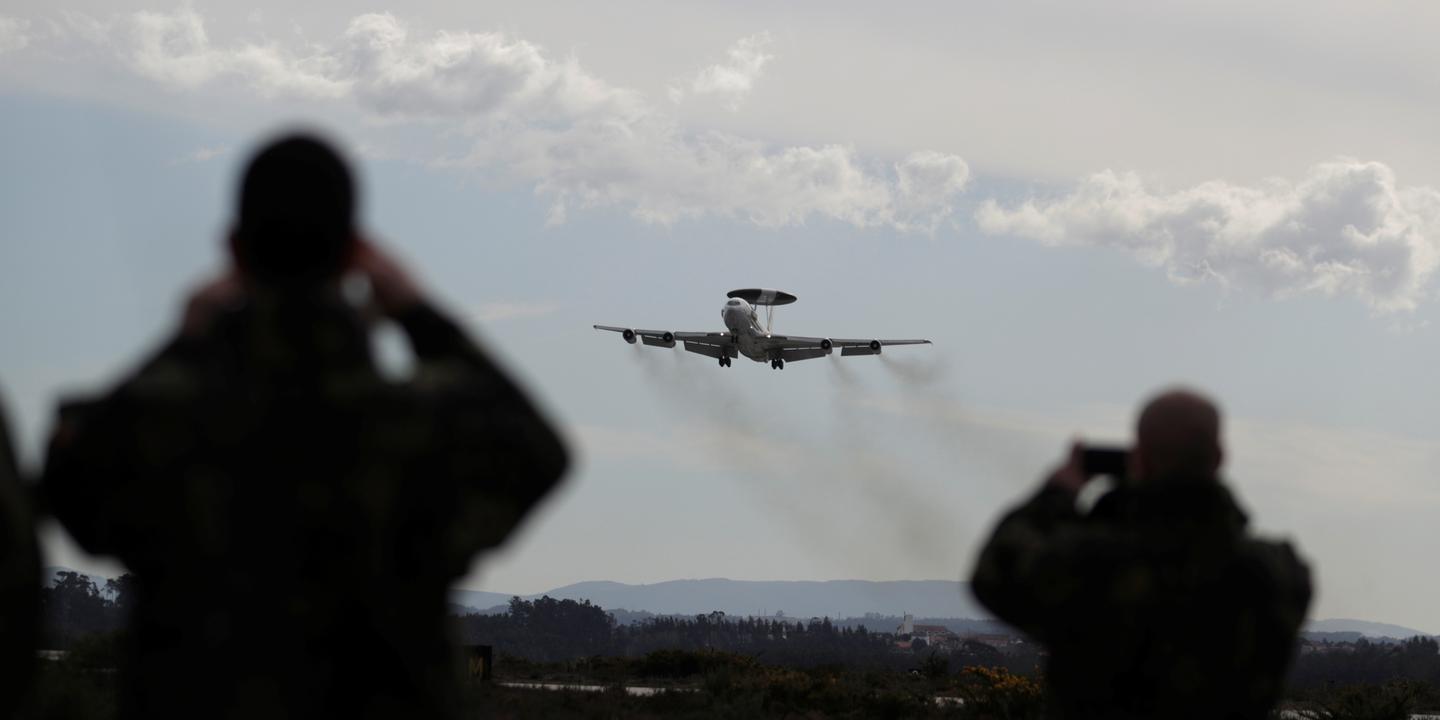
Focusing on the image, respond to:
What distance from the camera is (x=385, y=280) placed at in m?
3.83

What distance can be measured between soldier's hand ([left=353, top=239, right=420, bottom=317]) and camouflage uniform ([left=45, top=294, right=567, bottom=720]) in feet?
0.62

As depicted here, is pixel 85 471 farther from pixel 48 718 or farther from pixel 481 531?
pixel 48 718

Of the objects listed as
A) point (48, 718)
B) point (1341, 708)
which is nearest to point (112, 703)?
point (48, 718)

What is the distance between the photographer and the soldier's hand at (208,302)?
3.68m

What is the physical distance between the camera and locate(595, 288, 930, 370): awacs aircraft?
2357 inches

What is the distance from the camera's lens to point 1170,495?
470 centimetres

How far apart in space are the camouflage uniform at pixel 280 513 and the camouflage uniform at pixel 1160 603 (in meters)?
1.85

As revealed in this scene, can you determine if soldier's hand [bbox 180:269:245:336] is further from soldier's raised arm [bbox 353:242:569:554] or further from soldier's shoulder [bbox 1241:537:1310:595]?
soldier's shoulder [bbox 1241:537:1310:595]

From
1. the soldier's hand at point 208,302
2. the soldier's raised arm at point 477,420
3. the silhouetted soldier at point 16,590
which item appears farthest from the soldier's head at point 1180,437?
the silhouetted soldier at point 16,590

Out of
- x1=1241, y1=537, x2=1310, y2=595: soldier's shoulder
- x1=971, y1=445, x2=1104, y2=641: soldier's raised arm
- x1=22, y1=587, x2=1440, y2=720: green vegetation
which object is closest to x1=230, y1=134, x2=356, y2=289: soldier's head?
x1=22, y1=587, x2=1440, y2=720: green vegetation

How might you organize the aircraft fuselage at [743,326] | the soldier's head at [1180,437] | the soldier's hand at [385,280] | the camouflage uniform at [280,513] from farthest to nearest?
the aircraft fuselage at [743,326] < the soldier's head at [1180,437] < the soldier's hand at [385,280] < the camouflage uniform at [280,513]

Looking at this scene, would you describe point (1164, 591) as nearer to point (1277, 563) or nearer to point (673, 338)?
point (1277, 563)

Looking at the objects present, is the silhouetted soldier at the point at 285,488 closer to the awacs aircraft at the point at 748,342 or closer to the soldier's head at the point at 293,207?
the soldier's head at the point at 293,207

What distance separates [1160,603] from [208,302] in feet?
8.99
